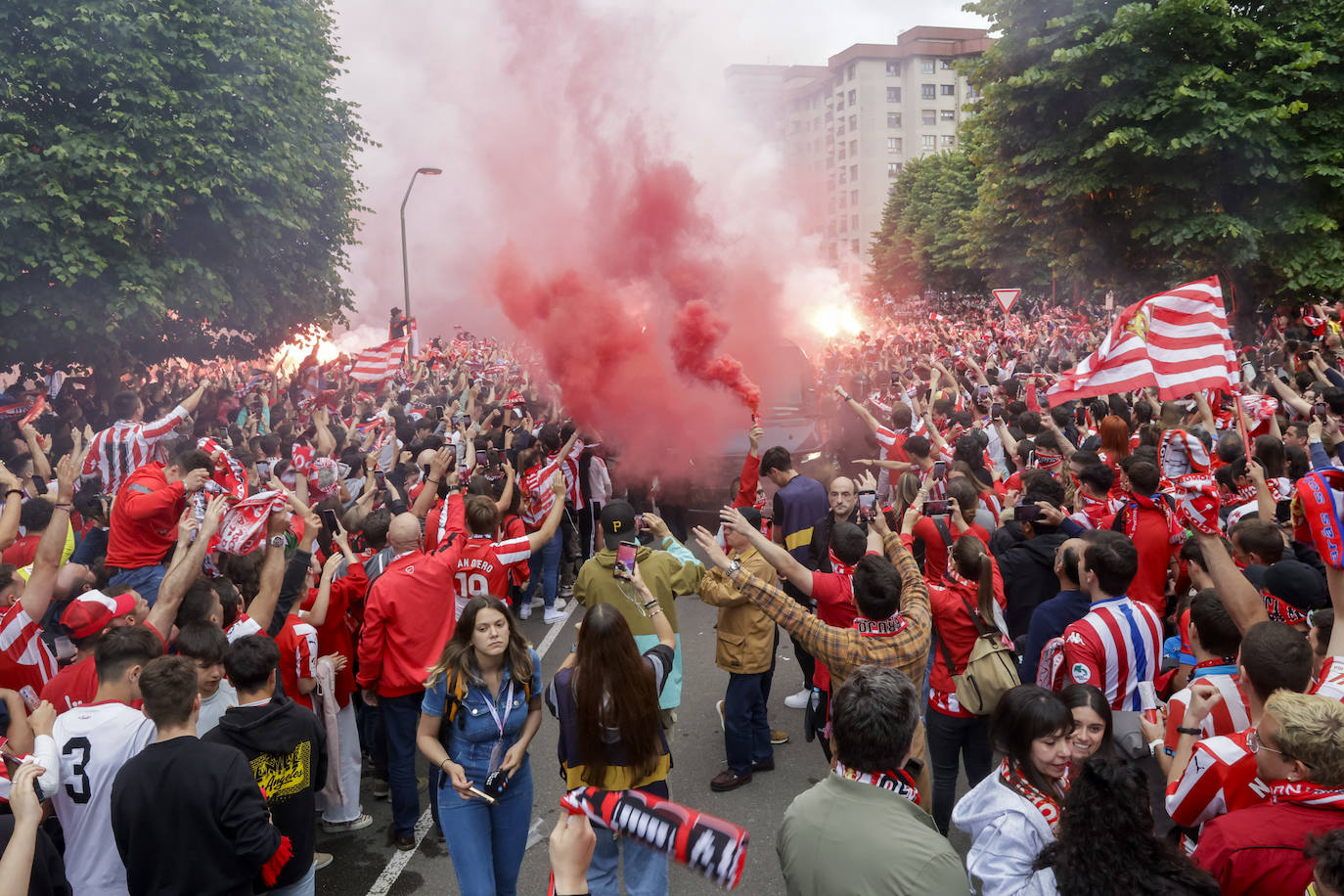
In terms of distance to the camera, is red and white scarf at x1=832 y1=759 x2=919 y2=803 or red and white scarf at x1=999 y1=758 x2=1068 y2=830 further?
red and white scarf at x1=999 y1=758 x2=1068 y2=830

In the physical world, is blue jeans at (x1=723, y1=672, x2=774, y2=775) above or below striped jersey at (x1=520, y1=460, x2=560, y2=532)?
below

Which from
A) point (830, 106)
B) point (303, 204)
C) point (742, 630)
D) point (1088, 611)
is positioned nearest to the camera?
point (1088, 611)

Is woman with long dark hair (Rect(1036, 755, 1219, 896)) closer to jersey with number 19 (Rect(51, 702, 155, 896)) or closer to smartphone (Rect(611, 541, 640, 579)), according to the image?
smartphone (Rect(611, 541, 640, 579))

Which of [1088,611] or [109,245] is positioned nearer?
[1088,611]

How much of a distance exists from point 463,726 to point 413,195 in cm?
3320

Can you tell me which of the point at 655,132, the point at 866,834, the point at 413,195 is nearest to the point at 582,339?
the point at 655,132

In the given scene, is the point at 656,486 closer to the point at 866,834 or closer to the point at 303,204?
the point at 866,834

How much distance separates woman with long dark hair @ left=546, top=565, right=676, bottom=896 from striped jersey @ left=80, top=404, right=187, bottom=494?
6529mm

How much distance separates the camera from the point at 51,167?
13.3 m

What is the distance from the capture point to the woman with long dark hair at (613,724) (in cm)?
351

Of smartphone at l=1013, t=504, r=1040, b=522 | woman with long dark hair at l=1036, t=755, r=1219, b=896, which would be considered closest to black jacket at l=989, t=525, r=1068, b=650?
smartphone at l=1013, t=504, r=1040, b=522

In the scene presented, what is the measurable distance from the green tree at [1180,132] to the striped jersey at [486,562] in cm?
1801

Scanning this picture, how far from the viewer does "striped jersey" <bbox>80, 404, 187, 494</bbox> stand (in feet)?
27.8

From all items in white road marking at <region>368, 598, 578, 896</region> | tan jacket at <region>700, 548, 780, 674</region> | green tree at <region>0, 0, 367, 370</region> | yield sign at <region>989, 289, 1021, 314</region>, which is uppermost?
green tree at <region>0, 0, 367, 370</region>
